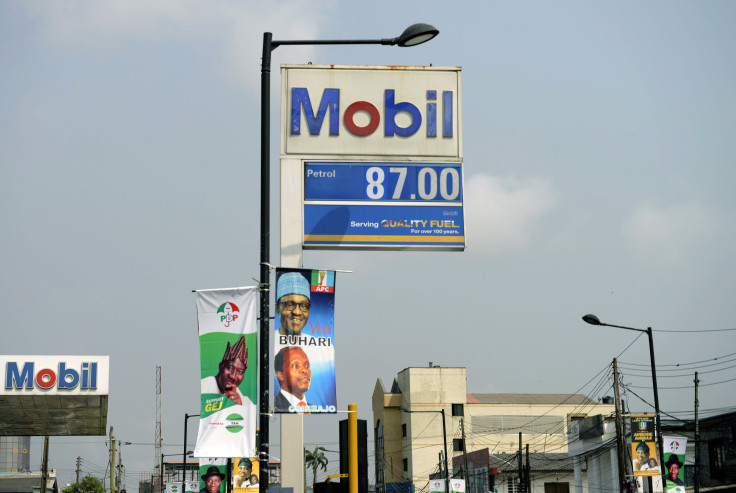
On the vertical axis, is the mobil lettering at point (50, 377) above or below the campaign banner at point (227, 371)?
above

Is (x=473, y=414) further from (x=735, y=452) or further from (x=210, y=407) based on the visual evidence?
(x=210, y=407)

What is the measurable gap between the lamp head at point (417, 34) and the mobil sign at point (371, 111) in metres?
2.77

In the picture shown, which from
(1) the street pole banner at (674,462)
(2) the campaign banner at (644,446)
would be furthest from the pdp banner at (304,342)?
(1) the street pole banner at (674,462)

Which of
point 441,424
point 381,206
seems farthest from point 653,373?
point 441,424

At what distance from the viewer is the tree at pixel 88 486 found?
96.3 meters

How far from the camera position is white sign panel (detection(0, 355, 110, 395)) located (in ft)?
113

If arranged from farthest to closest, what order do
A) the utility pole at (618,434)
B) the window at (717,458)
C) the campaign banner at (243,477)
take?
the window at (717,458) → the campaign banner at (243,477) → the utility pole at (618,434)

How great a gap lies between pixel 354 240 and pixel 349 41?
3.59 meters

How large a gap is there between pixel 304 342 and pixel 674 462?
27.2 meters

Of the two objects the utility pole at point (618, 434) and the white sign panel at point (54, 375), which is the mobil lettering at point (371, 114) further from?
the utility pole at point (618, 434)

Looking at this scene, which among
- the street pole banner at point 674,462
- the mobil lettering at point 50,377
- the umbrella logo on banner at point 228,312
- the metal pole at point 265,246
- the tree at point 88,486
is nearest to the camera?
the metal pole at point 265,246

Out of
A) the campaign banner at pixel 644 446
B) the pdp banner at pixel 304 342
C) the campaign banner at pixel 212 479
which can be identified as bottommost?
the campaign banner at pixel 212 479

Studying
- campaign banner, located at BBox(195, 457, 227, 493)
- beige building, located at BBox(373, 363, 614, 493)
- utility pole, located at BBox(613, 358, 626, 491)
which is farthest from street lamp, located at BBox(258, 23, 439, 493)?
beige building, located at BBox(373, 363, 614, 493)

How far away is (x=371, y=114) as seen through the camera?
640 inches
